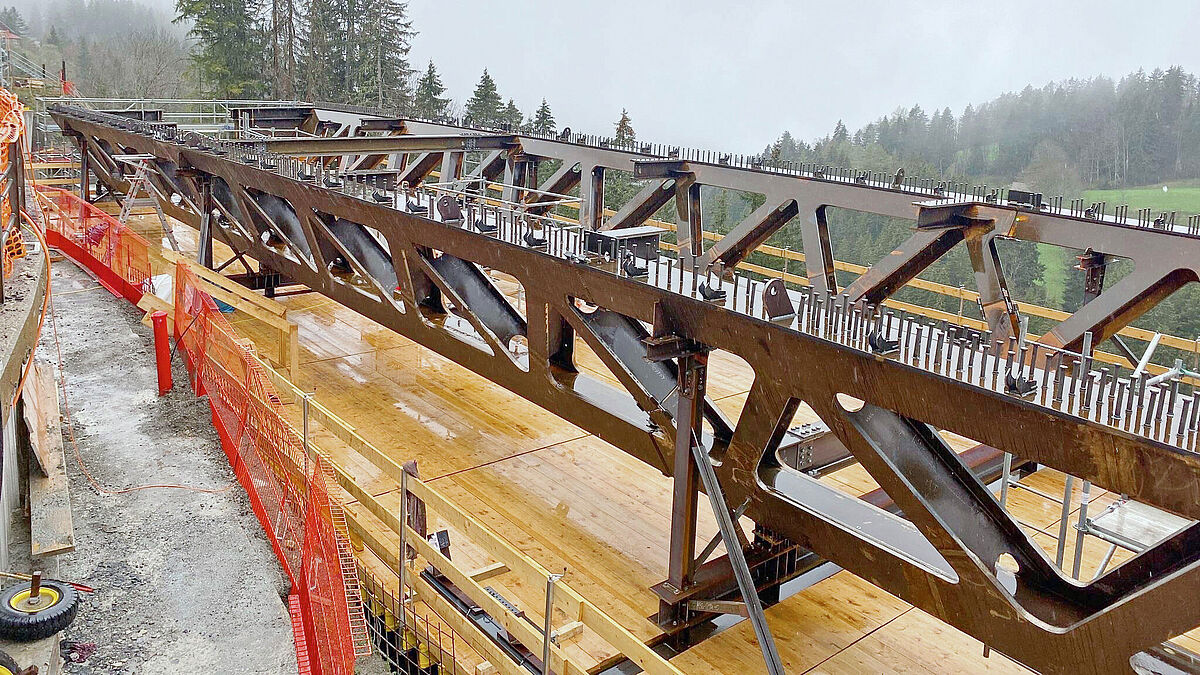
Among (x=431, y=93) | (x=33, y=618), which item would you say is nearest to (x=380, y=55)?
(x=431, y=93)

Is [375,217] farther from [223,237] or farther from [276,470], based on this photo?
[223,237]

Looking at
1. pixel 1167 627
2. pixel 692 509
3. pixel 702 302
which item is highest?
pixel 702 302

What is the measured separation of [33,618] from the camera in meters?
5.32

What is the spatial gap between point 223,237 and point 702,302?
11510mm

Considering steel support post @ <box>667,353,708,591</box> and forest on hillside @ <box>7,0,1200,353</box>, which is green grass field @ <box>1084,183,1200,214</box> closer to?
forest on hillside @ <box>7,0,1200,353</box>

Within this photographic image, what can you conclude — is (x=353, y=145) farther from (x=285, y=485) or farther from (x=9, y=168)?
(x=285, y=485)

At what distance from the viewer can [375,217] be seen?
412 inches

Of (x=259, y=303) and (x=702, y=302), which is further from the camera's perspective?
(x=259, y=303)

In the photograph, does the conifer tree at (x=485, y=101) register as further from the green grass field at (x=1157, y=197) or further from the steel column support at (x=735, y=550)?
the steel column support at (x=735, y=550)

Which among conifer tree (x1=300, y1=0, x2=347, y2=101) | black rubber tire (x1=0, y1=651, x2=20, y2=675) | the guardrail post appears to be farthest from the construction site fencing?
conifer tree (x1=300, y1=0, x2=347, y2=101)

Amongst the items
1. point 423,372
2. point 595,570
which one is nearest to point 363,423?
point 423,372

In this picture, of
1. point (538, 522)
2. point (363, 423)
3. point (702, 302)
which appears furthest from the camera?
point (363, 423)

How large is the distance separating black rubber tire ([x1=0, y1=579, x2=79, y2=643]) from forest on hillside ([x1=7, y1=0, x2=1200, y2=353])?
1097 inches

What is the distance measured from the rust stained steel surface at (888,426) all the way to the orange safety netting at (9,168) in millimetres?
3313
